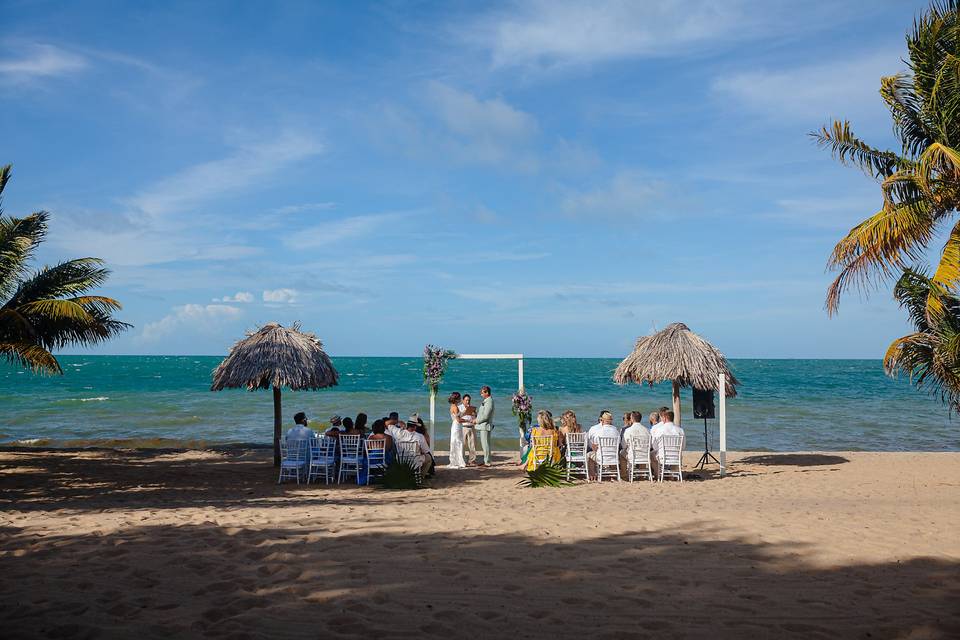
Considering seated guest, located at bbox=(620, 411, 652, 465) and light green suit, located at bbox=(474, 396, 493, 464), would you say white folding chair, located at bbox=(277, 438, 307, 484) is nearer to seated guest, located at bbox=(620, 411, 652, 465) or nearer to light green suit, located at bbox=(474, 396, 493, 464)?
light green suit, located at bbox=(474, 396, 493, 464)

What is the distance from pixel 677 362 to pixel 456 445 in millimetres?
4493

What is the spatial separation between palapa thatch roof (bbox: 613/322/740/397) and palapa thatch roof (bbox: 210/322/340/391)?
5.97m

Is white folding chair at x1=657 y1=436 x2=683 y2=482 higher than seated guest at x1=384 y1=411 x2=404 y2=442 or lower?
lower

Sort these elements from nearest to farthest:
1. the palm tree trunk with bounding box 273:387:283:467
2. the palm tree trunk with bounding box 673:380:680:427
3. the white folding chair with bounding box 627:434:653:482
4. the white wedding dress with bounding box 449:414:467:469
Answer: the white folding chair with bounding box 627:434:653:482 < the palm tree trunk with bounding box 273:387:283:467 < the palm tree trunk with bounding box 673:380:680:427 < the white wedding dress with bounding box 449:414:467:469

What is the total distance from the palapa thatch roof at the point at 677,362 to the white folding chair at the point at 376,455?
512 cm

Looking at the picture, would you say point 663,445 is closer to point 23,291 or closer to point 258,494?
point 258,494

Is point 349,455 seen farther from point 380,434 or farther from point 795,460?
point 795,460

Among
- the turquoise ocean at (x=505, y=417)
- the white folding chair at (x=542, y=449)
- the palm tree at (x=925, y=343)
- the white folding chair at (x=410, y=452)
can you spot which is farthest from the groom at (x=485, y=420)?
the palm tree at (x=925, y=343)

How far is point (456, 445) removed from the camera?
43.0 feet

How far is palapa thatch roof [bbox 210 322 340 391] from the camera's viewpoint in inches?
492

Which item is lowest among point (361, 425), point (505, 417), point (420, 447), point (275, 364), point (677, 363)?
point (505, 417)

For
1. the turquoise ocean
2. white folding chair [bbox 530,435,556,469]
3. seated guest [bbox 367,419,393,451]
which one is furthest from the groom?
the turquoise ocean

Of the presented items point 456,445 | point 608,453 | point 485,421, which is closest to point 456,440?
point 456,445

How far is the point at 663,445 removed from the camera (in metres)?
11.5
